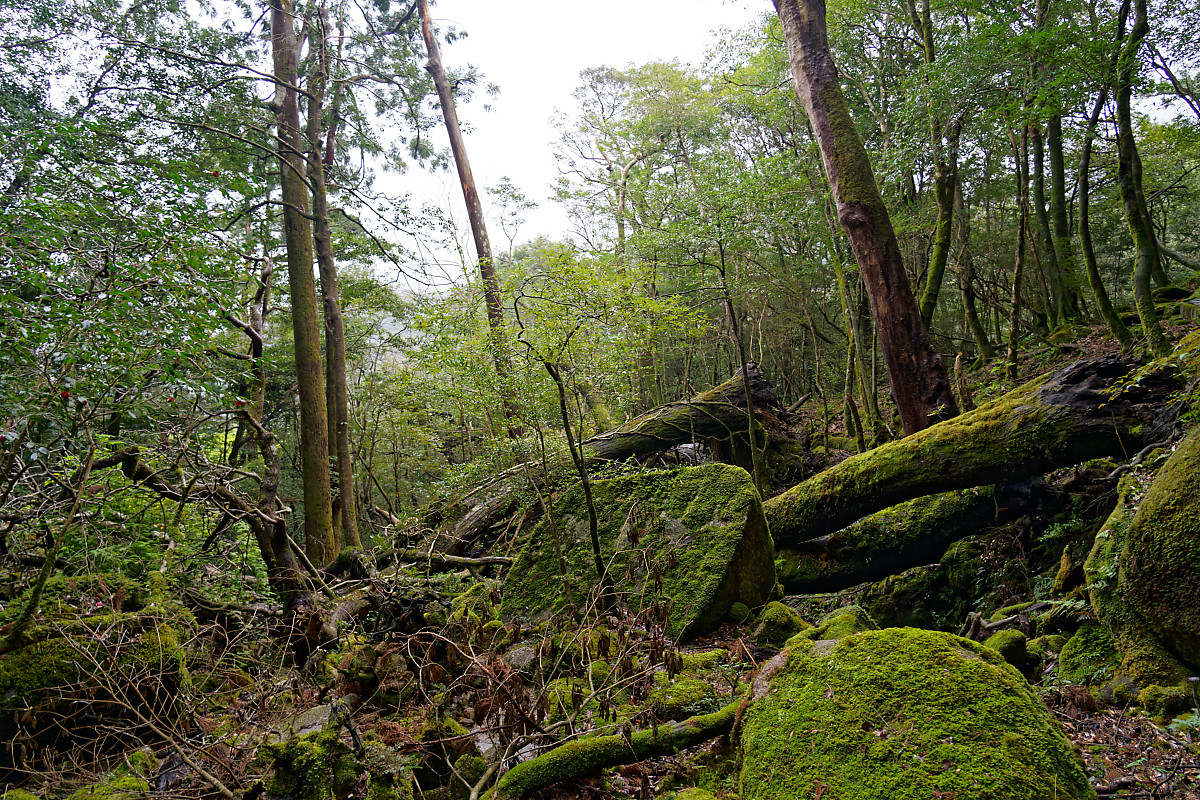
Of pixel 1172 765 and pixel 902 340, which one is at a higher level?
pixel 902 340

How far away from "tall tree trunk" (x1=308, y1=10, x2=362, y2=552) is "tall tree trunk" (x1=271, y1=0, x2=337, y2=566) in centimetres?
24

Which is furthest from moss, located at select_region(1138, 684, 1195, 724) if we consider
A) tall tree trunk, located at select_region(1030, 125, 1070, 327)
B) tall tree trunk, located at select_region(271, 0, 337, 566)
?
tall tree trunk, located at select_region(1030, 125, 1070, 327)

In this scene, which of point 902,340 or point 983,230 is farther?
point 983,230

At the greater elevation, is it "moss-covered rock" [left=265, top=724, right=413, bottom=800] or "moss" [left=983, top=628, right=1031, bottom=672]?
"moss-covered rock" [left=265, top=724, right=413, bottom=800]

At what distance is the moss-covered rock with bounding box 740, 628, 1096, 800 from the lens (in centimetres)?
168

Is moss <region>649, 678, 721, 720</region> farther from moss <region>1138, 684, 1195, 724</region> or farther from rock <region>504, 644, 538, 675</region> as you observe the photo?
moss <region>1138, 684, 1195, 724</region>

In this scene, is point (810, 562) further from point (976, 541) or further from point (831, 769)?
point (831, 769)

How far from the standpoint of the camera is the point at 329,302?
8.88 metres

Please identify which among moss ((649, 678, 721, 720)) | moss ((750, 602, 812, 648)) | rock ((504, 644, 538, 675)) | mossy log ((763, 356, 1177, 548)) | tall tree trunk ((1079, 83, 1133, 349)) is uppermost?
tall tree trunk ((1079, 83, 1133, 349))

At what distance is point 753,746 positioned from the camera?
2127mm

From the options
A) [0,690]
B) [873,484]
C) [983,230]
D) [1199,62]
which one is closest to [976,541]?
[873,484]

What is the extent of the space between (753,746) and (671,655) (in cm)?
75

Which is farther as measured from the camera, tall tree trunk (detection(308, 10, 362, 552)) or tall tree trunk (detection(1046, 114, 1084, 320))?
tall tree trunk (detection(1046, 114, 1084, 320))


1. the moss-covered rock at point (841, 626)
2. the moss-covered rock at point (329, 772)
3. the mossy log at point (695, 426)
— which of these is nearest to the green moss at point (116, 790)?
the moss-covered rock at point (329, 772)
